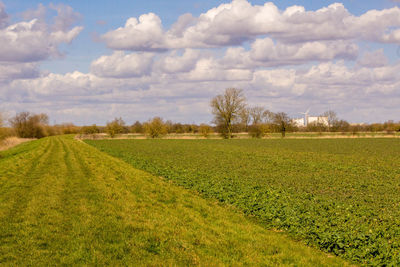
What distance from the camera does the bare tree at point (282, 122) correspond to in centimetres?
10306

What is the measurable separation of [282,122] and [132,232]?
96104 millimetres

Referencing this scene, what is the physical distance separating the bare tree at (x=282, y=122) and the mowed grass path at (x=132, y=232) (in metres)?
89.3

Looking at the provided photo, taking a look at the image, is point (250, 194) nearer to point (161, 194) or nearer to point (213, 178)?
point (161, 194)

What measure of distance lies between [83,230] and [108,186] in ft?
26.7

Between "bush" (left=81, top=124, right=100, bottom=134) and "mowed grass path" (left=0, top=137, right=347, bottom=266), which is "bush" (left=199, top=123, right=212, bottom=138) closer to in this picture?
"bush" (left=81, top=124, right=100, bottom=134)

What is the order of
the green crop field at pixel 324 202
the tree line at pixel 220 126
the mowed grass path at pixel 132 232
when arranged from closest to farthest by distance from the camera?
the mowed grass path at pixel 132 232 < the green crop field at pixel 324 202 < the tree line at pixel 220 126

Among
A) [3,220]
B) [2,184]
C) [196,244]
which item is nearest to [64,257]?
[196,244]

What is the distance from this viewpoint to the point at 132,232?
10.5 metres

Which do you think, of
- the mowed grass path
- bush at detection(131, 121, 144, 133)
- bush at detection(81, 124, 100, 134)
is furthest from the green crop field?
bush at detection(81, 124, 100, 134)

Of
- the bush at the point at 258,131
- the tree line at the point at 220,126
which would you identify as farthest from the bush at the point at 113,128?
the bush at the point at 258,131

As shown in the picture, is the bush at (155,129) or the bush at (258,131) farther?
the bush at (155,129)

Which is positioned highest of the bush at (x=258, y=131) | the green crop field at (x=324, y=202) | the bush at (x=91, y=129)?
the bush at (x=91, y=129)

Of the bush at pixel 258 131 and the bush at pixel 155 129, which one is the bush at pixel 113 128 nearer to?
the bush at pixel 155 129

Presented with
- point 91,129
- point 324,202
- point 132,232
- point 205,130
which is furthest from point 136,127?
point 132,232
